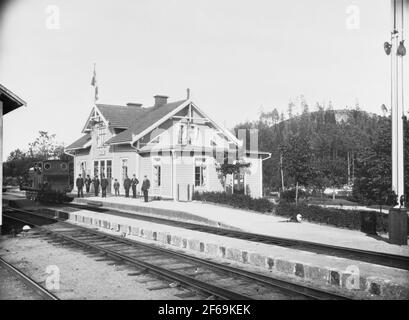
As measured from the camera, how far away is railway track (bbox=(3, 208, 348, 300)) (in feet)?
21.9

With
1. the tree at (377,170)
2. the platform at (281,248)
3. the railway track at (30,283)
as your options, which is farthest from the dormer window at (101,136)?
the railway track at (30,283)

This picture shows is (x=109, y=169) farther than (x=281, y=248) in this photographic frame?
Yes

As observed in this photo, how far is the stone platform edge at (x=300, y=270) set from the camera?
263 inches

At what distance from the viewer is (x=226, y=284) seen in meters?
7.52

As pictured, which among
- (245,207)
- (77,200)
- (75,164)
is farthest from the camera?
(75,164)

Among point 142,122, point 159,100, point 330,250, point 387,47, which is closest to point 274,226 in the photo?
point 330,250

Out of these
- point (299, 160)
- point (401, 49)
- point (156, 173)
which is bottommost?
point (156, 173)

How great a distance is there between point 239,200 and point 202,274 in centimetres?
1278

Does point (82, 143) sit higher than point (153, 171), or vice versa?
point (82, 143)

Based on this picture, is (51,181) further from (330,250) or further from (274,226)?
(330,250)

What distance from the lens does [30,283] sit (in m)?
7.22

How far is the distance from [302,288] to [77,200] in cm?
2351
